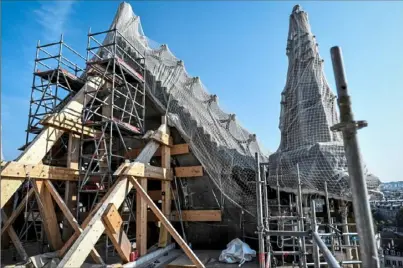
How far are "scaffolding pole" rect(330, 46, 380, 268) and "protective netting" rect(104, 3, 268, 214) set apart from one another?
22.3ft

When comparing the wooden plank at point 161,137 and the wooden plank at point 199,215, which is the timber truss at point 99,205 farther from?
the wooden plank at point 199,215

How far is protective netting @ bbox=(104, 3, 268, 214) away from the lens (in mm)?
9117

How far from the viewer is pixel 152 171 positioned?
8273 millimetres

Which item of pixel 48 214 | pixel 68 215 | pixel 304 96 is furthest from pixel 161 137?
pixel 304 96

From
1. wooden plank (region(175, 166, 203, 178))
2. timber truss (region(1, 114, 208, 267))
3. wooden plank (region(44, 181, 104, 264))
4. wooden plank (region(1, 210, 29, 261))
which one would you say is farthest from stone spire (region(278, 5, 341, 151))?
wooden plank (region(1, 210, 29, 261))

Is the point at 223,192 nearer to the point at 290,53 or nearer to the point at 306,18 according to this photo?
the point at 290,53

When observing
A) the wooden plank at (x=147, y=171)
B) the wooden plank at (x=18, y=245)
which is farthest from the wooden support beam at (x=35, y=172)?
the wooden plank at (x=147, y=171)

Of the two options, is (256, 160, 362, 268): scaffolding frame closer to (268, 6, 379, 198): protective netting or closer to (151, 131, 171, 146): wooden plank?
(268, 6, 379, 198): protective netting

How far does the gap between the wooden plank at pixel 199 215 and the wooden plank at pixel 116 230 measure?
2778 millimetres

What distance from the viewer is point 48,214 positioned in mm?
7562

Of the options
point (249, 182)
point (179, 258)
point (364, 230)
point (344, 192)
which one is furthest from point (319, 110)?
point (364, 230)

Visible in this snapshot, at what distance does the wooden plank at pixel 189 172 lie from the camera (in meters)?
9.70

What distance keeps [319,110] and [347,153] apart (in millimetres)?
6376

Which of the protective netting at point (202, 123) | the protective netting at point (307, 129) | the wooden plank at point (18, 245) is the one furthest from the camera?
the protective netting at point (202, 123)
